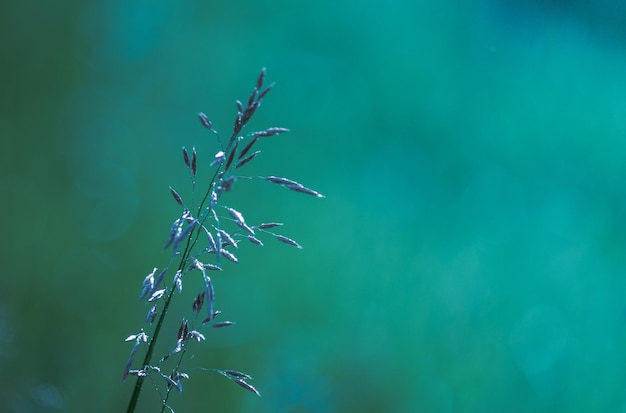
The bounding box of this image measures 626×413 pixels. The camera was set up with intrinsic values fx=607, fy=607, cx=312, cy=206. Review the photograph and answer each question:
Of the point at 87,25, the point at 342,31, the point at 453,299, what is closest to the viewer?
the point at 87,25

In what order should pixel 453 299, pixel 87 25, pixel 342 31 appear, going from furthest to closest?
pixel 453 299, pixel 342 31, pixel 87 25

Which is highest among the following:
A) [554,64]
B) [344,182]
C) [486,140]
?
[554,64]

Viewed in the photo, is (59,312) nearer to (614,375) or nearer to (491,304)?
(491,304)

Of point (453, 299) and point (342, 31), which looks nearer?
point (342, 31)

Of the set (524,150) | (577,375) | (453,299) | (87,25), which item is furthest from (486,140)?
(87,25)

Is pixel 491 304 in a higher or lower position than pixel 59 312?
higher

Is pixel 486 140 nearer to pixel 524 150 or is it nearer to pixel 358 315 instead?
pixel 524 150

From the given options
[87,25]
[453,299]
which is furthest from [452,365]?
[87,25]
